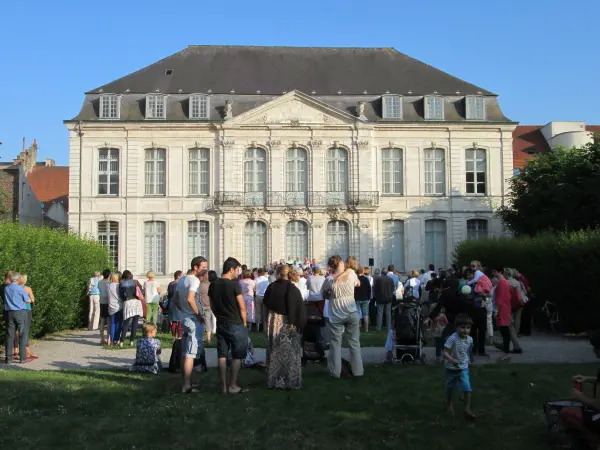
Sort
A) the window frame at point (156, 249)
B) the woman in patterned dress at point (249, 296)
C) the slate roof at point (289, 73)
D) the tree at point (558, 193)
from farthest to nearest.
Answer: the slate roof at point (289, 73), the window frame at point (156, 249), the tree at point (558, 193), the woman in patterned dress at point (249, 296)

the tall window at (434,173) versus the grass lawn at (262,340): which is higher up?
the tall window at (434,173)

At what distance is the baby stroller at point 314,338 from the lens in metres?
10.2

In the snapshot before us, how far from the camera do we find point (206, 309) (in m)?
13.2

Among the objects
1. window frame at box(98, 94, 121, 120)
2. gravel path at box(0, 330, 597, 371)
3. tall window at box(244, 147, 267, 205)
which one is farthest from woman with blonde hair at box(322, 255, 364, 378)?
window frame at box(98, 94, 121, 120)

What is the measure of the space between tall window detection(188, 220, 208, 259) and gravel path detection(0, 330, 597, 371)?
17.1m

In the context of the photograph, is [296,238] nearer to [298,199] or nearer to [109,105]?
[298,199]

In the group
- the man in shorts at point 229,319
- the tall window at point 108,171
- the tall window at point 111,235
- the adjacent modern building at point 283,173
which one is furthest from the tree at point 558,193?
the tall window at point 108,171

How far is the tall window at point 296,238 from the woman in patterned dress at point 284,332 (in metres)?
23.2

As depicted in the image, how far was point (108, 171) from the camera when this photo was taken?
1265 inches

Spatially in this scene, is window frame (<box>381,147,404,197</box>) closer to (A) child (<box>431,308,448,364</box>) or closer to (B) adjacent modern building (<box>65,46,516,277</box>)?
(B) adjacent modern building (<box>65,46,516,277</box>)

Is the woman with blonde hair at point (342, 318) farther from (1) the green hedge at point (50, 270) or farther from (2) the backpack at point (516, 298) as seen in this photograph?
(1) the green hedge at point (50, 270)

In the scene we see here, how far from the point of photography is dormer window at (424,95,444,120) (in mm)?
32406

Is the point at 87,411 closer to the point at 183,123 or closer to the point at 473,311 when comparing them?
the point at 473,311

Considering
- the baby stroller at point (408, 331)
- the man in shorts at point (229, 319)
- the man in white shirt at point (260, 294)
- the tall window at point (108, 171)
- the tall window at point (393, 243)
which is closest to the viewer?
the man in shorts at point (229, 319)
